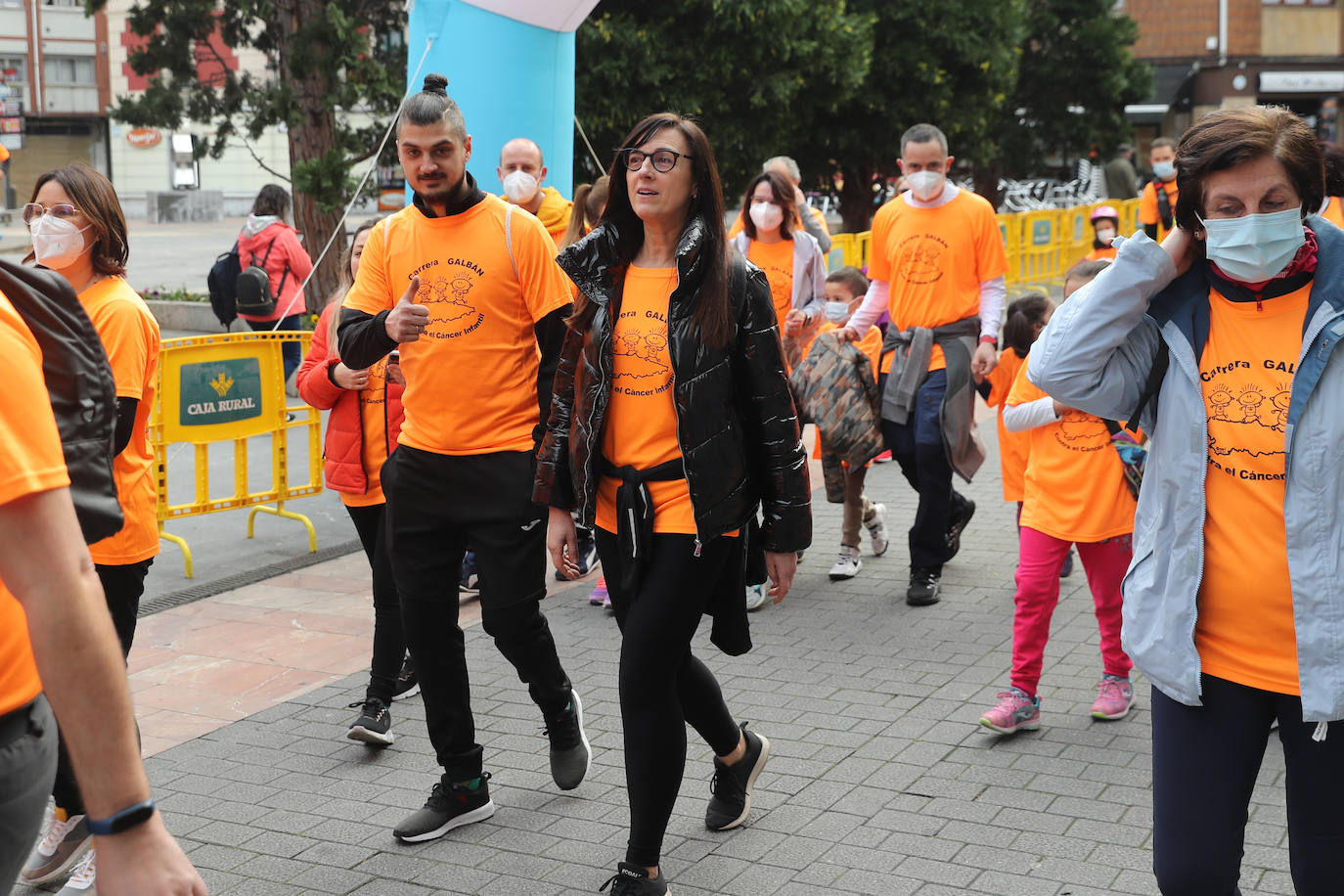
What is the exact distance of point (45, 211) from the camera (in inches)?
161

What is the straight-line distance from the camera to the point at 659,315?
3.69 meters

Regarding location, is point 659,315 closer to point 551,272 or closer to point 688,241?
point 688,241

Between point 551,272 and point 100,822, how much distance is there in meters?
2.71

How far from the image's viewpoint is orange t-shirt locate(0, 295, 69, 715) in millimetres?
1723

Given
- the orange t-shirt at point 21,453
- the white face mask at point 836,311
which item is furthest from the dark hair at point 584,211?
the orange t-shirt at point 21,453

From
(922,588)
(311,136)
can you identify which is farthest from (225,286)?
(922,588)

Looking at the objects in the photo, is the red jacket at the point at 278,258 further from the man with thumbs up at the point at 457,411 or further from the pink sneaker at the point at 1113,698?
the pink sneaker at the point at 1113,698

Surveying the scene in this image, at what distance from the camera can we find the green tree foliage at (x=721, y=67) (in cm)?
1596

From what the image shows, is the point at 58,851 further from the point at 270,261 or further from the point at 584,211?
the point at 270,261

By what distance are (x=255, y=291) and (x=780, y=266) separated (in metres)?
5.89

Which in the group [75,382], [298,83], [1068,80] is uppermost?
[1068,80]

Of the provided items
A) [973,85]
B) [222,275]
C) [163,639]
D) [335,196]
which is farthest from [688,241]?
[973,85]

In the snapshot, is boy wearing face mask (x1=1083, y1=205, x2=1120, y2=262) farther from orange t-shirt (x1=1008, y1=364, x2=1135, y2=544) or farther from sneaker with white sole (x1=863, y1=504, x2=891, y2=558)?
orange t-shirt (x1=1008, y1=364, x2=1135, y2=544)

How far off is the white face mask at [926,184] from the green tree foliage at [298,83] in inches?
308
